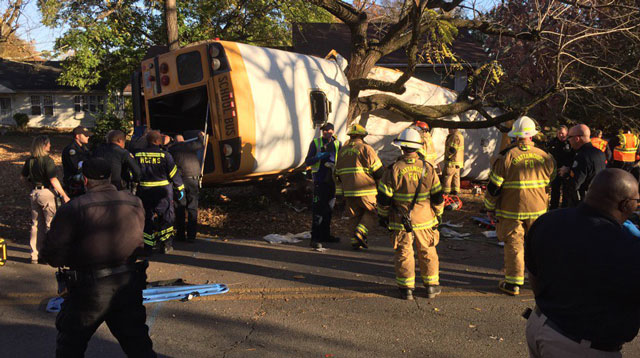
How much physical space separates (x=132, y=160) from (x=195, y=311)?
2.70 metres

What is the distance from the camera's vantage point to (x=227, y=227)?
9453 mm

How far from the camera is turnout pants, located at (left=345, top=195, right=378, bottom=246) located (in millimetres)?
7116

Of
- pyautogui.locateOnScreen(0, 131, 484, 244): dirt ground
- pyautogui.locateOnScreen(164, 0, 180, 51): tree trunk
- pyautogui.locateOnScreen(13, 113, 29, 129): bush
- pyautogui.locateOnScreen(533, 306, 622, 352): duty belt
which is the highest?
pyautogui.locateOnScreen(164, 0, 180, 51): tree trunk

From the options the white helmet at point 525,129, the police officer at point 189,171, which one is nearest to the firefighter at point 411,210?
the white helmet at point 525,129

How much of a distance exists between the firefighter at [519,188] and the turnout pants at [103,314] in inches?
157

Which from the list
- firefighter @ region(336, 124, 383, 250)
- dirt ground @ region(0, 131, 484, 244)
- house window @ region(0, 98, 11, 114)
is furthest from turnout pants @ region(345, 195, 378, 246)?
house window @ region(0, 98, 11, 114)

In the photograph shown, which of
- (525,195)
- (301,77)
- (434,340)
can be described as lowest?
(434,340)

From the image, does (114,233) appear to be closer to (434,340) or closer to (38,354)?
(38,354)

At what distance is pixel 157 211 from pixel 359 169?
3.02 m

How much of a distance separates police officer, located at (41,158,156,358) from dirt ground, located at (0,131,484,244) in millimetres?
5280

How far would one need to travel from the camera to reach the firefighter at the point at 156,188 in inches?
282

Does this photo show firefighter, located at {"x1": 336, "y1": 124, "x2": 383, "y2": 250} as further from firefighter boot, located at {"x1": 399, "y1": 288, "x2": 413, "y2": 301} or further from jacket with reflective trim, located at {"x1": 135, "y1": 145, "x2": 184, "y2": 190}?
jacket with reflective trim, located at {"x1": 135, "y1": 145, "x2": 184, "y2": 190}

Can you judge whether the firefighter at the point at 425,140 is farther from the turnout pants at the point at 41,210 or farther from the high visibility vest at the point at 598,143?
the turnout pants at the point at 41,210

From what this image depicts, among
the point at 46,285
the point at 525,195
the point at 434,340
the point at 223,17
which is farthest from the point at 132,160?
the point at 223,17
